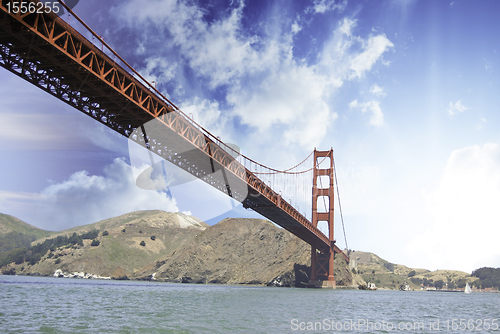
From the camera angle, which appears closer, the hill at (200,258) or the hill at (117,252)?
the hill at (200,258)

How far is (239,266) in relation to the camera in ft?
346

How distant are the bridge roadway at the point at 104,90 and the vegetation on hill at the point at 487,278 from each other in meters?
158

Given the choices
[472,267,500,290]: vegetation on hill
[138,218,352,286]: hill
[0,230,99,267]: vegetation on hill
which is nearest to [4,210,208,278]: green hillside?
[0,230,99,267]: vegetation on hill

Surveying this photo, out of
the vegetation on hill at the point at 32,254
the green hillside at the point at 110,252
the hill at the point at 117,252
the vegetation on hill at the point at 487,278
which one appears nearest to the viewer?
the hill at the point at 117,252

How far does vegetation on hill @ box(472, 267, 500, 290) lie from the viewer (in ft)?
508

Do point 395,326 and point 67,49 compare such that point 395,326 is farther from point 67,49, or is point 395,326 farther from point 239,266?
point 239,266

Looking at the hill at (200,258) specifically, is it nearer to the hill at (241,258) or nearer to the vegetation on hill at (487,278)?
the hill at (241,258)

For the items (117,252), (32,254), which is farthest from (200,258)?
(32,254)

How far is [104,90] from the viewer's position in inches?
1003

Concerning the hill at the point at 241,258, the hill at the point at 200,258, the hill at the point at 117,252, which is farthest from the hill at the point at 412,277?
the hill at the point at 117,252

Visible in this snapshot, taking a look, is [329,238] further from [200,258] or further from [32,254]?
[32,254]

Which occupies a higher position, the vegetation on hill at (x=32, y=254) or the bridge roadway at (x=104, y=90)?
the bridge roadway at (x=104, y=90)

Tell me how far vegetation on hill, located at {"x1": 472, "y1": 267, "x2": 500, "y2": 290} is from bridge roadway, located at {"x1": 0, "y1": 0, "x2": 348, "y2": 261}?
158 meters

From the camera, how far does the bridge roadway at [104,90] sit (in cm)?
2011
